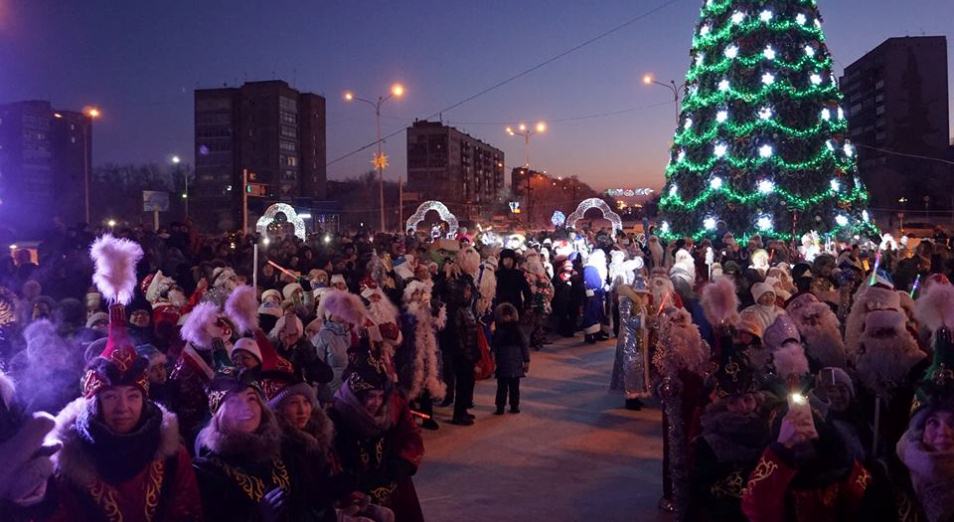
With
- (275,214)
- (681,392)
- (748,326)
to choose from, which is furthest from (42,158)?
(748,326)

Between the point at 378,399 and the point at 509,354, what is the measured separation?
5420 millimetres

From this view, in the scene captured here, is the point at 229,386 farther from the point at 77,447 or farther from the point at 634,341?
the point at 634,341

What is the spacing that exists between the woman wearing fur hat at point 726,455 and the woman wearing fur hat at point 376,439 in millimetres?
1525

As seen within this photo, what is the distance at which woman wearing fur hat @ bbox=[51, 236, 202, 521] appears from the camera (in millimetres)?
3104

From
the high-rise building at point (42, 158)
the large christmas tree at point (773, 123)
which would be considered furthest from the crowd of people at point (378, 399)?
the high-rise building at point (42, 158)

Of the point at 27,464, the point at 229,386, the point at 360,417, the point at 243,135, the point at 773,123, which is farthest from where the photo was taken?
the point at 243,135

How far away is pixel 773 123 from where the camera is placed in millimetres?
24266

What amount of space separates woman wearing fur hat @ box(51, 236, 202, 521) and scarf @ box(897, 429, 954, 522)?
3.07 m

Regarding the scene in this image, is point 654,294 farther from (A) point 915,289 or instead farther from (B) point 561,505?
(B) point 561,505

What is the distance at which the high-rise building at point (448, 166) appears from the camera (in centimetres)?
8169

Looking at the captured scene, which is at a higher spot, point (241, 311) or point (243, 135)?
point (243, 135)

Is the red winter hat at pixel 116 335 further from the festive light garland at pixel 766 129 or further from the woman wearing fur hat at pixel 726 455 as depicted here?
the festive light garland at pixel 766 129

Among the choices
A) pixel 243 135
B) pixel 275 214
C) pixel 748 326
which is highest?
pixel 243 135

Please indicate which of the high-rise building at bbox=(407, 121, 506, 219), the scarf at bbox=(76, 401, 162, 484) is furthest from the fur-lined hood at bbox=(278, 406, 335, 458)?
the high-rise building at bbox=(407, 121, 506, 219)
